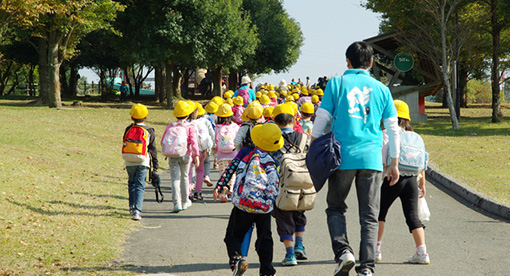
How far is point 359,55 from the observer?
530cm

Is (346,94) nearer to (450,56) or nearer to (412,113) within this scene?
(450,56)

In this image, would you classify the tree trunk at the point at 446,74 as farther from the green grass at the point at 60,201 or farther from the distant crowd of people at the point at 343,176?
the distant crowd of people at the point at 343,176

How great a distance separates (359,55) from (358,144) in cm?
78

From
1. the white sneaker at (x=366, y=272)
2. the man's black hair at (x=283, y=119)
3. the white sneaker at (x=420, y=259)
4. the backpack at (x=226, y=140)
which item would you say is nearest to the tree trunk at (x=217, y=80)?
the backpack at (x=226, y=140)

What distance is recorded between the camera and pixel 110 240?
726 cm

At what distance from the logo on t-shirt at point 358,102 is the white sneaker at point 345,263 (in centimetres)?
110

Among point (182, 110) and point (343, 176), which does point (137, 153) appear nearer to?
point (182, 110)

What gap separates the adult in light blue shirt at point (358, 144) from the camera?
507cm

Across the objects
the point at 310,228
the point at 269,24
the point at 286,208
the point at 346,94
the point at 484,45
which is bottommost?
the point at 310,228

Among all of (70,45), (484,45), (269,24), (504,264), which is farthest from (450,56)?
(269,24)

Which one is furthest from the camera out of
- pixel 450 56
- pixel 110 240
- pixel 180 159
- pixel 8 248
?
pixel 450 56

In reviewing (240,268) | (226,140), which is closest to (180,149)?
(226,140)

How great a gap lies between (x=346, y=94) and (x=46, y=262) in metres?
3.31

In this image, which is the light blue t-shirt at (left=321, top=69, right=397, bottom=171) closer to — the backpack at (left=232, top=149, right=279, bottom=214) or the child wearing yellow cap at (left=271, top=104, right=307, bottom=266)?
the backpack at (left=232, top=149, right=279, bottom=214)
